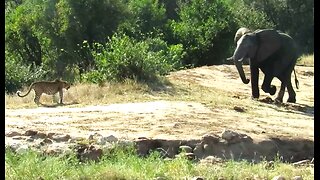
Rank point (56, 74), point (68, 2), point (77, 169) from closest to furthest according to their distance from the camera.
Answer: point (77, 169)
point (68, 2)
point (56, 74)

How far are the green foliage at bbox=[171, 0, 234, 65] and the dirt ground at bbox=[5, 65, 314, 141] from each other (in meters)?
14.4

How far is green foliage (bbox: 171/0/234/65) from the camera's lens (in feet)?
97.8

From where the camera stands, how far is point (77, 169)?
8836 mm

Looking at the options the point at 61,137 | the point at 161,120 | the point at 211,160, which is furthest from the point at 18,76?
the point at 211,160

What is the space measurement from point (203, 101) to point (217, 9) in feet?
54.3

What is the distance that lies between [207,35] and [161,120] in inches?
696

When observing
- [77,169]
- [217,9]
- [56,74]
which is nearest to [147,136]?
[77,169]

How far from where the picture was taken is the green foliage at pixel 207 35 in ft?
97.8

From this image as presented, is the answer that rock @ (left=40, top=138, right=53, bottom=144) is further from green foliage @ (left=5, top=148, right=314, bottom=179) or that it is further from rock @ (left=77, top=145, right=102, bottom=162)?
green foliage @ (left=5, top=148, right=314, bottom=179)

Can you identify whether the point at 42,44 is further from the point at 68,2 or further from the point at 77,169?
the point at 77,169

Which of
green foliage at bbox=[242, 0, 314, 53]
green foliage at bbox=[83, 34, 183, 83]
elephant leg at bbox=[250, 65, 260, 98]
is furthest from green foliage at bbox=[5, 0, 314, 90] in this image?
green foliage at bbox=[242, 0, 314, 53]

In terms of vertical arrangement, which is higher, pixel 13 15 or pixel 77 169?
pixel 13 15

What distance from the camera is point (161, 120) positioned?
12.3 meters

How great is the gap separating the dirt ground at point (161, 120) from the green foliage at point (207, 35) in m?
14.4
